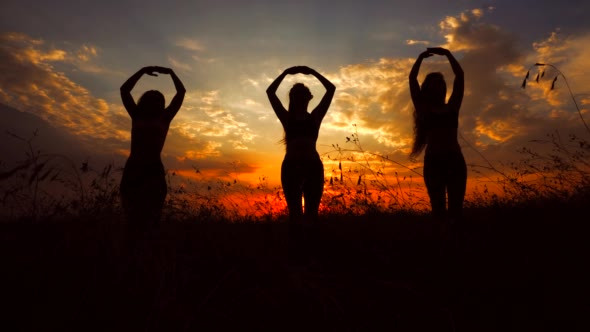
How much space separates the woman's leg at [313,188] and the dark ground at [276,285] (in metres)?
1.20

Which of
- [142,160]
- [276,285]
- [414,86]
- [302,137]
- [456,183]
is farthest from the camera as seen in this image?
[414,86]

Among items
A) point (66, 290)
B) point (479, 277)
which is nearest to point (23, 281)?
point (66, 290)

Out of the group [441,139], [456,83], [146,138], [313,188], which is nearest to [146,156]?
[146,138]

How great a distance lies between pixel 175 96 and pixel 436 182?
139 inches

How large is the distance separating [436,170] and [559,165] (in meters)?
2.59

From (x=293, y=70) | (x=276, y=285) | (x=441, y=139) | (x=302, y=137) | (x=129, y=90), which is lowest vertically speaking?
(x=276, y=285)

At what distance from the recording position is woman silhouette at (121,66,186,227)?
4262 mm

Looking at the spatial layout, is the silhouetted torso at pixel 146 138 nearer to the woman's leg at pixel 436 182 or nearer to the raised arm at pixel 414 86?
the raised arm at pixel 414 86

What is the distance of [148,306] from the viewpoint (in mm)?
1756

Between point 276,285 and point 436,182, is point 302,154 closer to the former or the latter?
point 436,182

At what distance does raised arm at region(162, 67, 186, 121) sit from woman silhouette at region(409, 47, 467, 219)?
3.05 m

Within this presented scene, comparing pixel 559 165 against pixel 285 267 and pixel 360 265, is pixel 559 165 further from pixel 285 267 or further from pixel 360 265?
pixel 285 267

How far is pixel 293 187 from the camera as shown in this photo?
13.8ft

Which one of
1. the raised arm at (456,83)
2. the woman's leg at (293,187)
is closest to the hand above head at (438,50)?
the raised arm at (456,83)
